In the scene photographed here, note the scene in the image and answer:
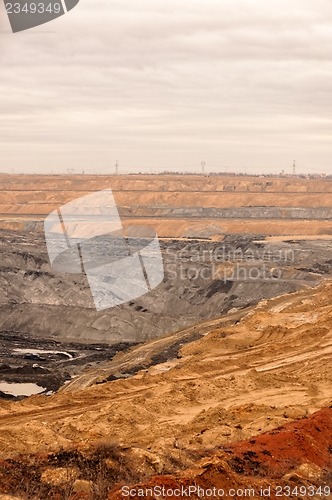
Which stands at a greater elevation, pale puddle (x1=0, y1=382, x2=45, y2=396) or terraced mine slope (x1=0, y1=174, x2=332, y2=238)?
pale puddle (x1=0, y1=382, x2=45, y2=396)

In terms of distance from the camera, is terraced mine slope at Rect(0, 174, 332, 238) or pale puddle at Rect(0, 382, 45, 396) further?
terraced mine slope at Rect(0, 174, 332, 238)

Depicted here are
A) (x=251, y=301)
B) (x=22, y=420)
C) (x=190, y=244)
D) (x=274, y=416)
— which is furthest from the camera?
(x=190, y=244)

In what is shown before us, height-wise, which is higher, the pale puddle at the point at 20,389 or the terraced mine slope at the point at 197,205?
the pale puddle at the point at 20,389

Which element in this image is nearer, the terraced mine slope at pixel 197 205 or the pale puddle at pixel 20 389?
the pale puddle at pixel 20 389

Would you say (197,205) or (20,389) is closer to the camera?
(20,389)

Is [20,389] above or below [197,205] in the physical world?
above

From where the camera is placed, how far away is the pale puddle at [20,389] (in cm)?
2658

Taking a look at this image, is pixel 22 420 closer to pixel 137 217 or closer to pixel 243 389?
pixel 243 389

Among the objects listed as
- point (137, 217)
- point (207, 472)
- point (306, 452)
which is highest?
point (207, 472)

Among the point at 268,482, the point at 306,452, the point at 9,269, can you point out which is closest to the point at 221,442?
the point at 306,452

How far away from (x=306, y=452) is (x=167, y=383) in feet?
35.8

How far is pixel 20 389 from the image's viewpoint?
27219 mm

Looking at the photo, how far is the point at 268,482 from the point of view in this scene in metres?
9.19

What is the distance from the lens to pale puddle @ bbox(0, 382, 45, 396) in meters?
26.6
